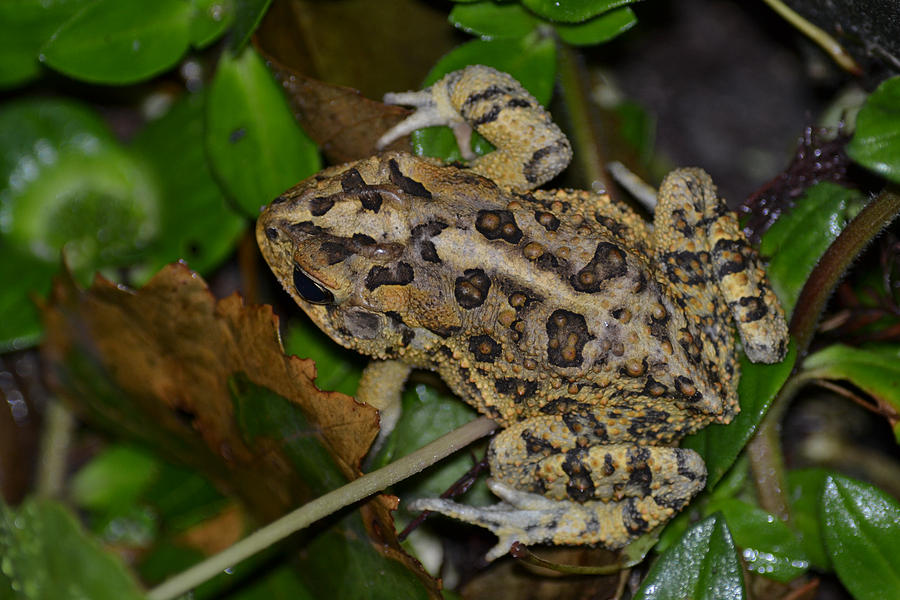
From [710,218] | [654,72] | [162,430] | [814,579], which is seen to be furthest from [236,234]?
[814,579]

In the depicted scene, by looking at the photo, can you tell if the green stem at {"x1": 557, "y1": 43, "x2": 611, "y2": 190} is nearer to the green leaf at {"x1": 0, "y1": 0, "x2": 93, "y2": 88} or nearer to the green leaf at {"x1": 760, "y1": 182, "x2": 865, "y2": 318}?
the green leaf at {"x1": 760, "y1": 182, "x2": 865, "y2": 318}

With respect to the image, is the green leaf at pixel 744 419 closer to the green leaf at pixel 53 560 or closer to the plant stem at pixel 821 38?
the plant stem at pixel 821 38

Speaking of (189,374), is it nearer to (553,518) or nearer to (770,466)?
(553,518)

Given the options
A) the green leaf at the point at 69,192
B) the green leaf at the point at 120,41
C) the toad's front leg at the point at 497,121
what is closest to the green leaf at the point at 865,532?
the toad's front leg at the point at 497,121

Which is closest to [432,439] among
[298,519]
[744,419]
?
[298,519]

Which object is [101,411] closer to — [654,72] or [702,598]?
[702,598]

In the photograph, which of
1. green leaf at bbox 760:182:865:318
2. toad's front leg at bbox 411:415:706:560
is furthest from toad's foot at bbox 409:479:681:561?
green leaf at bbox 760:182:865:318
